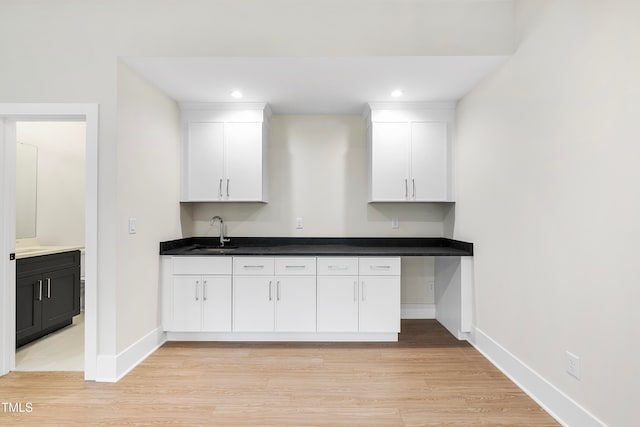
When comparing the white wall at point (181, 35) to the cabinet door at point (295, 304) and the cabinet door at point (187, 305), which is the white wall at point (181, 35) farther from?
the cabinet door at point (295, 304)

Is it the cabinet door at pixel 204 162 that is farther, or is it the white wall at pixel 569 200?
the cabinet door at pixel 204 162

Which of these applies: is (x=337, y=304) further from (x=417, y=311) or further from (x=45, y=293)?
(x=45, y=293)

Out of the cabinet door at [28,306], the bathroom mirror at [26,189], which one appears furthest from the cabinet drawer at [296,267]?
the bathroom mirror at [26,189]

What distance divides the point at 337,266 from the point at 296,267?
385 millimetres

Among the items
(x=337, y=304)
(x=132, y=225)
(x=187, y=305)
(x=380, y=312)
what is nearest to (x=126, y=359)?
(x=187, y=305)

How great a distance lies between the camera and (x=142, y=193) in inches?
113

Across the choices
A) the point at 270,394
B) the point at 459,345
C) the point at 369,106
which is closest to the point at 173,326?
the point at 270,394

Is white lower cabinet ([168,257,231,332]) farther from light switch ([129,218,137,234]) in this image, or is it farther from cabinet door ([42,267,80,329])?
cabinet door ([42,267,80,329])

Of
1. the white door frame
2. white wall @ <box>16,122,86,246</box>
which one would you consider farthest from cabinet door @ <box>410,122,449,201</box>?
white wall @ <box>16,122,86,246</box>

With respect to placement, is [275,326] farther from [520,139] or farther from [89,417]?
[520,139]

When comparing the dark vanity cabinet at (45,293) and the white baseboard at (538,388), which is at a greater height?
the dark vanity cabinet at (45,293)

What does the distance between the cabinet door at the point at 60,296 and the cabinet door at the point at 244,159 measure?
192cm

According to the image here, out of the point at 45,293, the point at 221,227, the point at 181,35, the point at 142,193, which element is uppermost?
the point at 181,35

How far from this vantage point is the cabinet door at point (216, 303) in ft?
10.6
